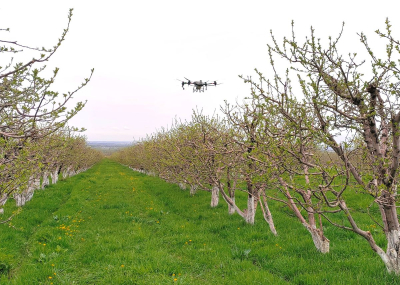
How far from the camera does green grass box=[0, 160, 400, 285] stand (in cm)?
598

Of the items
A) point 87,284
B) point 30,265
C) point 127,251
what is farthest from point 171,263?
point 30,265

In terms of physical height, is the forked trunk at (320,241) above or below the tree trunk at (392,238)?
below

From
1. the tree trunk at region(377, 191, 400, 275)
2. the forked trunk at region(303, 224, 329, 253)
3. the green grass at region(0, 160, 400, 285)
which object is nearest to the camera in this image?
the tree trunk at region(377, 191, 400, 275)

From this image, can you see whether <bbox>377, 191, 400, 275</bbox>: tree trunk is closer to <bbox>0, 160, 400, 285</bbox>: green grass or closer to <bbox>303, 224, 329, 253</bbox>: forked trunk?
<bbox>0, 160, 400, 285</bbox>: green grass

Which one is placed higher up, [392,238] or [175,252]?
[392,238]

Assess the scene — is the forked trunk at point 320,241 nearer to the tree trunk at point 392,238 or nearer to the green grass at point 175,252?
the green grass at point 175,252

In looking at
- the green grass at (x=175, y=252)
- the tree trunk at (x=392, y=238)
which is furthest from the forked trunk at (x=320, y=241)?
the tree trunk at (x=392, y=238)

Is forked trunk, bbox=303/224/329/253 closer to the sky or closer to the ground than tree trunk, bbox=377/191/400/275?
closer to the ground

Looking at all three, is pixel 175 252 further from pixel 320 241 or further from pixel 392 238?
pixel 392 238

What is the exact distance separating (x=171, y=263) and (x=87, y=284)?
2135mm

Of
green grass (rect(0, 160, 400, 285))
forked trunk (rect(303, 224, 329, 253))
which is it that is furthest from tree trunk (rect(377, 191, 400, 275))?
forked trunk (rect(303, 224, 329, 253))

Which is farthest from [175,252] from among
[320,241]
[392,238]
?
[392,238]

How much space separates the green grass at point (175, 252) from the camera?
5.98 metres

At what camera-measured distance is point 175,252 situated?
787 cm
